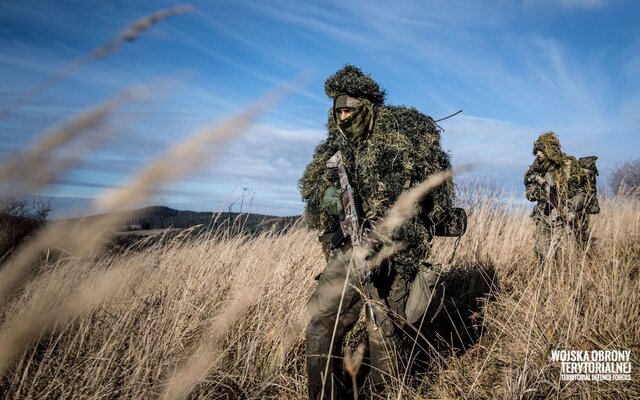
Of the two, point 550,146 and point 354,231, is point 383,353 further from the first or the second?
point 550,146

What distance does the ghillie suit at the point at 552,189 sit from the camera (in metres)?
4.92

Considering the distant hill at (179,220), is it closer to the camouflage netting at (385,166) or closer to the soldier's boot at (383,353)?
the camouflage netting at (385,166)

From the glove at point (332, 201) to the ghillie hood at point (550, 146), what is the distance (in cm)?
415

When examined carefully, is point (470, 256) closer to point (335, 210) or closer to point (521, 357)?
point (521, 357)

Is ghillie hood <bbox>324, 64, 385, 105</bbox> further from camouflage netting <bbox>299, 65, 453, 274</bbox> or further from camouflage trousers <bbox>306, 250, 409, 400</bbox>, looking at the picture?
camouflage trousers <bbox>306, 250, 409, 400</bbox>

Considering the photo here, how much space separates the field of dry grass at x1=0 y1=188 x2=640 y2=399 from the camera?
1910mm

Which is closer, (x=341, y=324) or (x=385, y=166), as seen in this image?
(x=341, y=324)

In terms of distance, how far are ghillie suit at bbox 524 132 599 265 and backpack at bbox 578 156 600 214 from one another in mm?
51

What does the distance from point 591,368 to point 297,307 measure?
6.68 ft

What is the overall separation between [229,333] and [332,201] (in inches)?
50.7

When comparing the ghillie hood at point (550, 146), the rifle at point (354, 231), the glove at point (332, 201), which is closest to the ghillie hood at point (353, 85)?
the rifle at point (354, 231)

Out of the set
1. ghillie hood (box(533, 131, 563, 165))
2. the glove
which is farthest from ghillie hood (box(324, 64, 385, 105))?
ghillie hood (box(533, 131, 563, 165))

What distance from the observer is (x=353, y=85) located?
277 centimetres

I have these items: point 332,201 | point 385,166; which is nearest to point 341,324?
point 332,201
